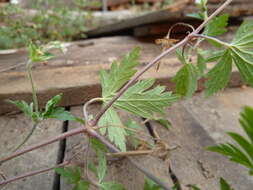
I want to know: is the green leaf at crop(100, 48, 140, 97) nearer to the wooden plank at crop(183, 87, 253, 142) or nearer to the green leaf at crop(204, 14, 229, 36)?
the green leaf at crop(204, 14, 229, 36)

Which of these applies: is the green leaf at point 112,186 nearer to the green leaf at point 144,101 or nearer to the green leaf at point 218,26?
the green leaf at point 144,101

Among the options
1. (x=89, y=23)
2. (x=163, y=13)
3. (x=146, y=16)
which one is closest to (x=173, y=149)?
(x=163, y=13)

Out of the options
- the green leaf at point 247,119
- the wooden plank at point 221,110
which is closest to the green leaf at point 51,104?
the green leaf at point 247,119

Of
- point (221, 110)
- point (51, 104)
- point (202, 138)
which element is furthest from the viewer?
point (221, 110)

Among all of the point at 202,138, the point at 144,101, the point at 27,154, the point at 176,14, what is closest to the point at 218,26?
the point at 144,101

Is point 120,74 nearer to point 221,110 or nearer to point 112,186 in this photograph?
point 112,186

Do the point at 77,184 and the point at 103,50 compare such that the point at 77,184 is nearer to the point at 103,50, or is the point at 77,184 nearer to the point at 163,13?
the point at 103,50
